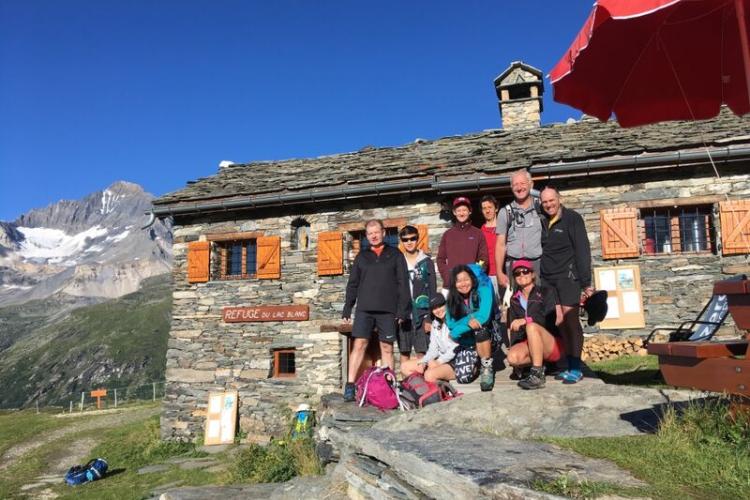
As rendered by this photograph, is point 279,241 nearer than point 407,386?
No

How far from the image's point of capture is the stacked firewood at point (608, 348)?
30.1ft

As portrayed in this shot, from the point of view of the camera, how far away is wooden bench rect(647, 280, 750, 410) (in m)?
3.02

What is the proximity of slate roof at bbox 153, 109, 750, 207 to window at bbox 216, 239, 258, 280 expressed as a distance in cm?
114

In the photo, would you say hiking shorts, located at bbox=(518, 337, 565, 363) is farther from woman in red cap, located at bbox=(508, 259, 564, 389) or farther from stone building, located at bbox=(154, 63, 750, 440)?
stone building, located at bbox=(154, 63, 750, 440)

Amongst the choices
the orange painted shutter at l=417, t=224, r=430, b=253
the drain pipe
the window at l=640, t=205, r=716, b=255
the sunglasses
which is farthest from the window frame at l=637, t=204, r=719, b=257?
the sunglasses

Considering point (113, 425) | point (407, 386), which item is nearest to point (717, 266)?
point (407, 386)

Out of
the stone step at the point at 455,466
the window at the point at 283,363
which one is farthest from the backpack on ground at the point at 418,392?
the window at the point at 283,363

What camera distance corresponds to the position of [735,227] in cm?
896

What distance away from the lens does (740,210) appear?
29.5 feet

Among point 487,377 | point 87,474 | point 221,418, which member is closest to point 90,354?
point 221,418

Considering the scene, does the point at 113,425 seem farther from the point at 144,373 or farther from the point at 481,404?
the point at 144,373

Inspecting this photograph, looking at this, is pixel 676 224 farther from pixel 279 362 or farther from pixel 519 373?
pixel 279 362

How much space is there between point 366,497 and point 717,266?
8.03m

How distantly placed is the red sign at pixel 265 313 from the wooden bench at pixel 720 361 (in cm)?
835
